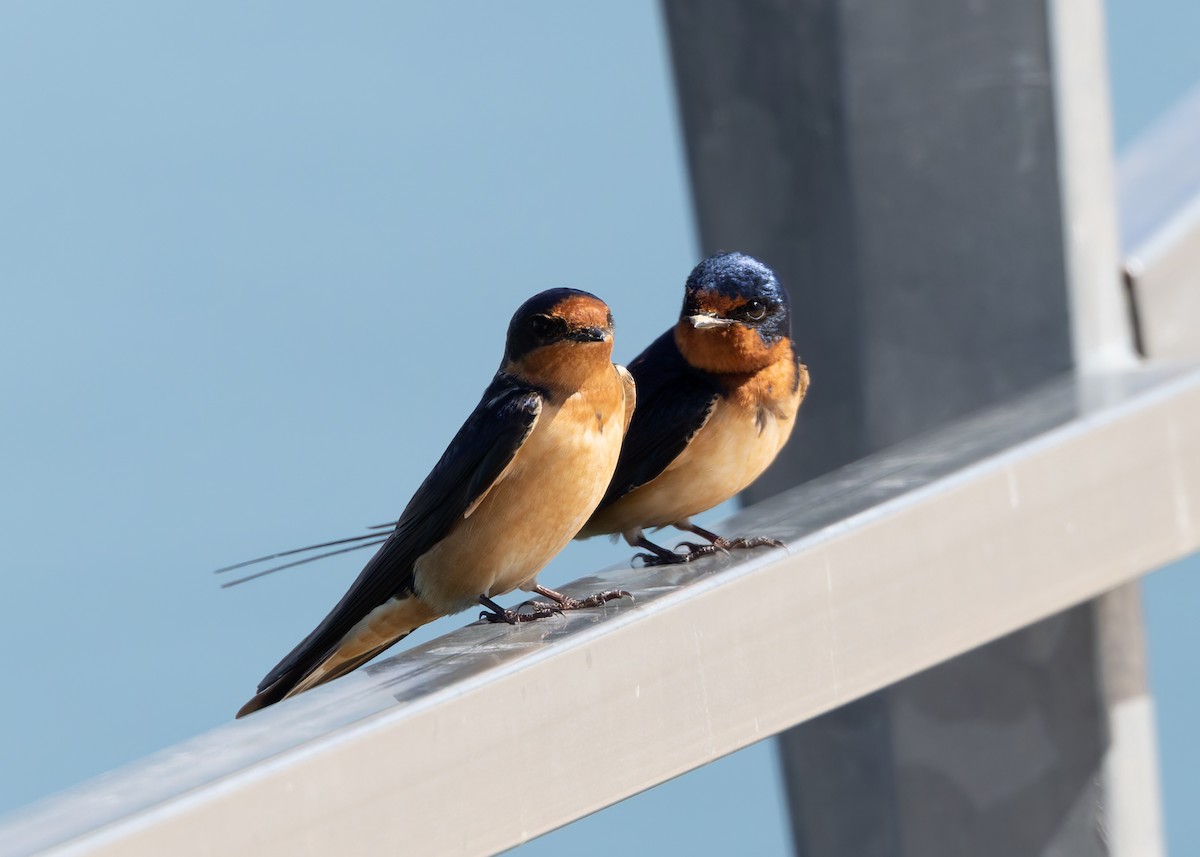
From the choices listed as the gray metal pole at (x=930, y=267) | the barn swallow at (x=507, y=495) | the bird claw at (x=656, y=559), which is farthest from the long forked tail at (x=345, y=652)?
the gray metal pole at (x=930, y=267)

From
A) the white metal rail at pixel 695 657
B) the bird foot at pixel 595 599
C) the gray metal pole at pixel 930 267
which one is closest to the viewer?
the white metal rail at pixel 695 657

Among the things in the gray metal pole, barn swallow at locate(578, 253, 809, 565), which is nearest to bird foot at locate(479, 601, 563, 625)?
barn swallow at locate(578, 253, 809, 565)

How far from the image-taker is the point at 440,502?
83 centimetres

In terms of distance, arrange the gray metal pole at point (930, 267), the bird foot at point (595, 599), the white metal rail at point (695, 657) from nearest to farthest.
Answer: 1. the white metal rail at point (695, 657)
2. the bird foot at point (595, 599)
3. the gray metal pole at point (930, 267)

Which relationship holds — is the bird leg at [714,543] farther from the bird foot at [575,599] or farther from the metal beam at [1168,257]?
the metal beam at [1168,257]

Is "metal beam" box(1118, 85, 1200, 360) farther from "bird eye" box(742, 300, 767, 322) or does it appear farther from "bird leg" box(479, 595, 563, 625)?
"bird leg" box(479, 595, 563, 625)

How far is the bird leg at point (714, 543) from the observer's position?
0.81m

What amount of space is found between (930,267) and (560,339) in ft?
2.13

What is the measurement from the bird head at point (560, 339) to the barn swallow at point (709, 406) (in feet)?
0.30

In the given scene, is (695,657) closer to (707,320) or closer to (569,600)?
(569,600)

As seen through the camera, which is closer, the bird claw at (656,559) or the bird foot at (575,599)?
the bird foot at (575,599)

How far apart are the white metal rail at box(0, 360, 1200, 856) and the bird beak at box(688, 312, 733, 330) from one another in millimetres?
107

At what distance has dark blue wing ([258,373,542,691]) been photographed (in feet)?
2.67

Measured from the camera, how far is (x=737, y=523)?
93 centimetres
